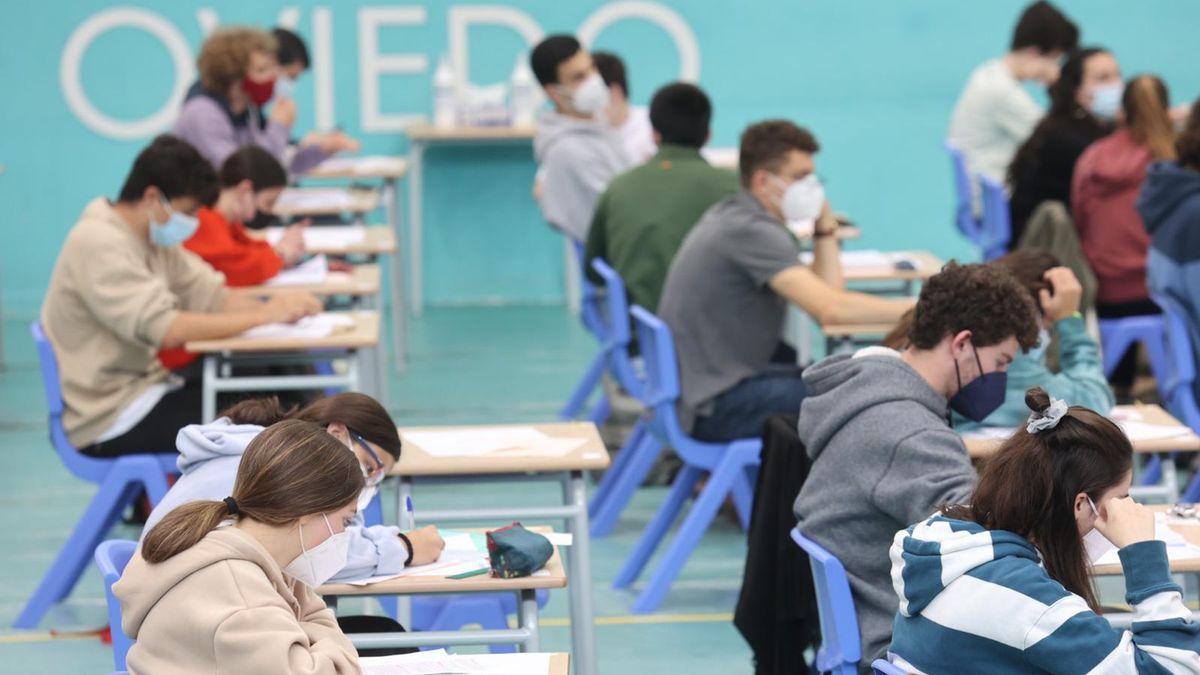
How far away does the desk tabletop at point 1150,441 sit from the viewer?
10.5 ft

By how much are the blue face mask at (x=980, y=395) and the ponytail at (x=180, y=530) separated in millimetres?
1395

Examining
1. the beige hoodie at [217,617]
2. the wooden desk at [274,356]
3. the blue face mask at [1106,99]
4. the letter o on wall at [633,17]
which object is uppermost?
the letter o on wall at [633,17]

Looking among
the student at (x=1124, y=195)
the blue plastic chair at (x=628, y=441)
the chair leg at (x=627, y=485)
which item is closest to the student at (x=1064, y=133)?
the student at (x=1124, y=195)

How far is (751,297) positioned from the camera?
4.54 meters

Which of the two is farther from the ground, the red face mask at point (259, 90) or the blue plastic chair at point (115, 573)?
the red face mask at point (259, 90)

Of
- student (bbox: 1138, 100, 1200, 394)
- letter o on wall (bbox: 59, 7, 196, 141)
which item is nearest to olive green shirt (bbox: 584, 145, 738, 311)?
student (bbox: 1138, 100, 1200, 394)

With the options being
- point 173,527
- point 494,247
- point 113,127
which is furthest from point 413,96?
point 173,527

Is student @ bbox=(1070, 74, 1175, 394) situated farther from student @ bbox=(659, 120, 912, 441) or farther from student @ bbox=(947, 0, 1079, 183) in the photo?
student @ bbox=(659, 120, 912, 441)

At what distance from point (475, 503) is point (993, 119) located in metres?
3.32

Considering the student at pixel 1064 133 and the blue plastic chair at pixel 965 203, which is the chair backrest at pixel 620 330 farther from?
the blue plastic chair at pixel 965 203

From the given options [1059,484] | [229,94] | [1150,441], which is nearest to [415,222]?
[229,94]

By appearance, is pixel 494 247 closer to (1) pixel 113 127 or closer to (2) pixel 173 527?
(1) pixel 113 127

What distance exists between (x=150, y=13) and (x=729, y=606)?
5.71 meters

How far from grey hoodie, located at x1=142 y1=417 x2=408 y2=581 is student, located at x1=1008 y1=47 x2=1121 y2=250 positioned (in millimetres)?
3964
